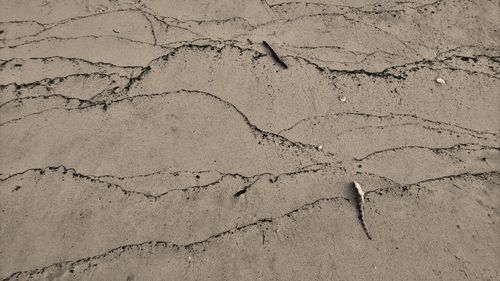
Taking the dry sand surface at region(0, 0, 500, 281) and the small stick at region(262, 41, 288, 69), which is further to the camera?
the small stick at region(262, 41, 288, 69)

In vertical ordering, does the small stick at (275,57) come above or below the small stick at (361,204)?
above

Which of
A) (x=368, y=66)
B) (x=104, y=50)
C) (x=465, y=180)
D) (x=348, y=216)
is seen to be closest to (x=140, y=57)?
(x=104, y=50)

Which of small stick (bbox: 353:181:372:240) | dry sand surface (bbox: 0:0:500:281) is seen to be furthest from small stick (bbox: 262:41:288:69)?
small stick (bbox: 353:181:372:240)

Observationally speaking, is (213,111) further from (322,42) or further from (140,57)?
(322,42)

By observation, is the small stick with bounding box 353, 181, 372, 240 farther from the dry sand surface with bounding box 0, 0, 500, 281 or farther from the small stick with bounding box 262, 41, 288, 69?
the small stick with bounding box 262, 41, 288, 69

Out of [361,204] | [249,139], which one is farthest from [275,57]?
[361,204]

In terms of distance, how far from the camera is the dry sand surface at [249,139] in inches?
61.3

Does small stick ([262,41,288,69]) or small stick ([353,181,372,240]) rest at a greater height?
small stick ([262,41,288,69])

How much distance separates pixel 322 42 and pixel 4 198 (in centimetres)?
155

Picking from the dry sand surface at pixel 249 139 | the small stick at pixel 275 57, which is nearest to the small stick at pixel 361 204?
the dry sand surface at pixel 249 139

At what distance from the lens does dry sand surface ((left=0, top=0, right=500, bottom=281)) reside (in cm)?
156

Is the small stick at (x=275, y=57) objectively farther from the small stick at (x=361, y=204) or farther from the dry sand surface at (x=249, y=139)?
the small stick at (x=361, y=204)

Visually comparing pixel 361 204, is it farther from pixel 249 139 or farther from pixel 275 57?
pixel 275 57

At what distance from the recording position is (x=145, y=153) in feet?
5.93
